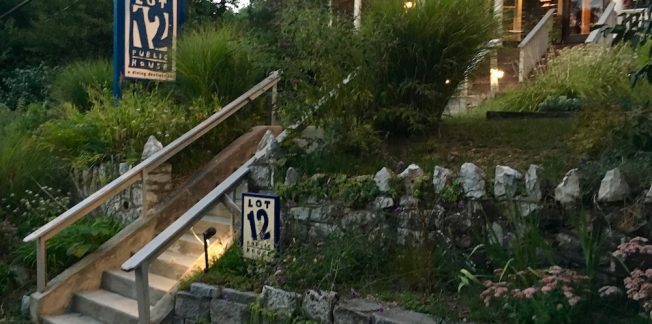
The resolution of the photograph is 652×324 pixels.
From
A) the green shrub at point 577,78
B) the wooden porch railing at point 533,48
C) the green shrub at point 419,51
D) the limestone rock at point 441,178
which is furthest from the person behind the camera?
the wooden porch railing at point 533,48

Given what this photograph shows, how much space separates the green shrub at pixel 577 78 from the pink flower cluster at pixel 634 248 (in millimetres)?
4220

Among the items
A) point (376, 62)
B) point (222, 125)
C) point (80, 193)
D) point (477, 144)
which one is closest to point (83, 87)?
point (80, 193)

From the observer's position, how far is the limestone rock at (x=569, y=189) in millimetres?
4637

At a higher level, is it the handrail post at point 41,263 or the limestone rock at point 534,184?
the limestone rock at point 534,184

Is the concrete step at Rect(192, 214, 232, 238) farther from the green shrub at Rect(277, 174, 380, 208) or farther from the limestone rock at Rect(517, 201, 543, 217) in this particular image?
the limestone rock at Rect(517, 201, 543, 217)

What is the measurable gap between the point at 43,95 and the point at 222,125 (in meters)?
8.56

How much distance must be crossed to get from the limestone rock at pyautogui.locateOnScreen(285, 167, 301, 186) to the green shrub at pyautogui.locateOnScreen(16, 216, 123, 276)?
2.72m

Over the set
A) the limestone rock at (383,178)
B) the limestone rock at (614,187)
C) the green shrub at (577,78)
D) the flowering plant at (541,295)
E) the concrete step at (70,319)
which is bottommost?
the concrete step at (70,319)

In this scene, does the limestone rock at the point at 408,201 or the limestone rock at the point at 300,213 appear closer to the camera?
the limestone rock at the point at 408,201

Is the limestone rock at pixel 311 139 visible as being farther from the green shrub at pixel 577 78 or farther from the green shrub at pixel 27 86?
the green shrub at pixel 27 86

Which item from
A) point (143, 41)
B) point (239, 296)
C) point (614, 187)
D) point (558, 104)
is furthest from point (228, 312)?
point (143, 41)

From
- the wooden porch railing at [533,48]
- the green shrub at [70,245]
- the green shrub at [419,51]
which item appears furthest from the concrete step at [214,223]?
the wooden porch railing at [533,48]

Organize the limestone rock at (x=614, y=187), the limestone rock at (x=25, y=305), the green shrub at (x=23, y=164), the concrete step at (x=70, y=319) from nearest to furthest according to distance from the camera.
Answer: the limestone rock at (x=614, y=187) < the concrete step at (x=70, y=319) < the limestone rock at (x=25, y=305) < the green shrub at (x=23, y=164)

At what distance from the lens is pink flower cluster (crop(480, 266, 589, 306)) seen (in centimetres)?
409
